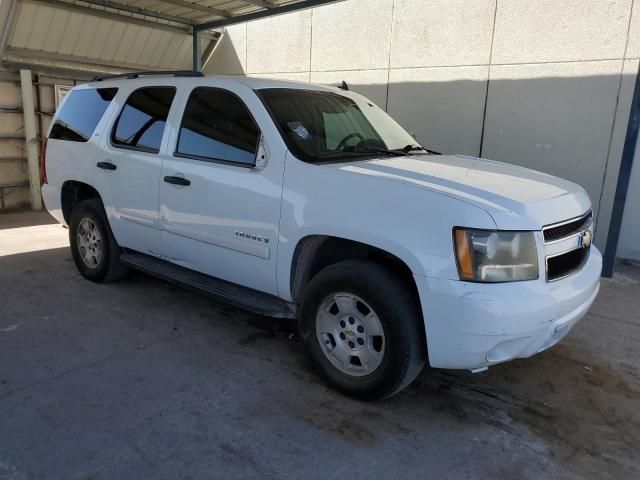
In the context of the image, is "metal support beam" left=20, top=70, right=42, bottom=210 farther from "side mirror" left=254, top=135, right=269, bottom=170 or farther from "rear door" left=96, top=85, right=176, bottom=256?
"side mirror" left=254, top=135, right=269, bottom=170

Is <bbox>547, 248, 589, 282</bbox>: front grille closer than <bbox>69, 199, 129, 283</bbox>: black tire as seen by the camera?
Yes

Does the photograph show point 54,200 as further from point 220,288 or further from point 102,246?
point 220,288

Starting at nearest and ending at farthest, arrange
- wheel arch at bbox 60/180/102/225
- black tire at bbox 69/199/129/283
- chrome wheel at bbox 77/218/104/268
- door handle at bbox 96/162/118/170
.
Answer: door handle at bbox 96/162/118/170 < black tire at bbox 69/199/129/283 < chrome wheel at bbox 77/218/104/268 < wheel arch at bbox 60/180/102/225

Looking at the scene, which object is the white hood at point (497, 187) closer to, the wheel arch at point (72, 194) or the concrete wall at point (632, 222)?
the wheel arch at point (72, 194)

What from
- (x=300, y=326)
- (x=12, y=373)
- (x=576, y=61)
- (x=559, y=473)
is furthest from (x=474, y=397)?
→ (x=576, y=61)

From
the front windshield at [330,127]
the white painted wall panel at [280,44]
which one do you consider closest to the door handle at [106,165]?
the front windshield at [330,127]

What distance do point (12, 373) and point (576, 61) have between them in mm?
7021

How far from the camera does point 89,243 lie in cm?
546

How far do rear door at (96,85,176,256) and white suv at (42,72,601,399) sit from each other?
2 cm

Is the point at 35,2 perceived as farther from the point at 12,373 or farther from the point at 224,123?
the point at 12,373

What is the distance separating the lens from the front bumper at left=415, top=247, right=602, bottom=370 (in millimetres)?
2771

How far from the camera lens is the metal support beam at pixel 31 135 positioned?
9.34m

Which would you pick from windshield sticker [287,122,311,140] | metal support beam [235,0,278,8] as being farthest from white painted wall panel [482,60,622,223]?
windshield sticker [287,122,311,140]

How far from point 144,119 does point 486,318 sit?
3.47m
